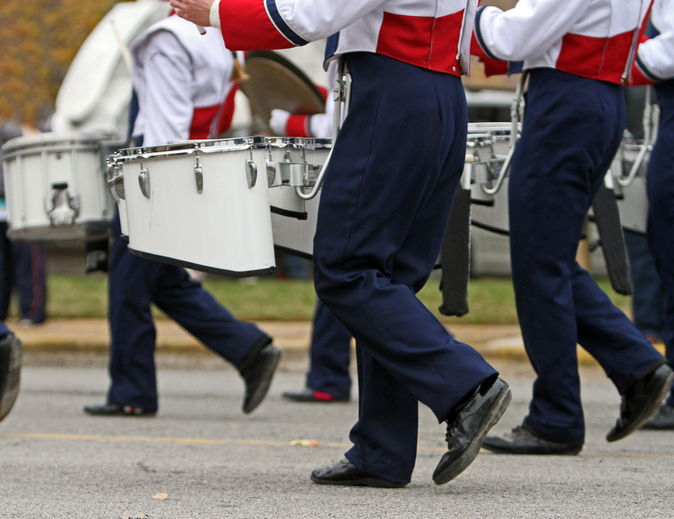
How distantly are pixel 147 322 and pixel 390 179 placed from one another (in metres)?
2.86

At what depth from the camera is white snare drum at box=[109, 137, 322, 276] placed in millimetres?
4031

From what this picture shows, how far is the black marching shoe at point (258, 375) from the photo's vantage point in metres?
6.64

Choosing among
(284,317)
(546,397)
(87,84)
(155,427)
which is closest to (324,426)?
(155,427)

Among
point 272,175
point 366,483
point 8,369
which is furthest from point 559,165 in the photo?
point 8,369

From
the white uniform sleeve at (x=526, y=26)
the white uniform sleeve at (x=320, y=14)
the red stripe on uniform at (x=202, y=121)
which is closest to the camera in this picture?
the white uniform sleeve at (x=320, y=14)

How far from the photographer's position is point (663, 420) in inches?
236

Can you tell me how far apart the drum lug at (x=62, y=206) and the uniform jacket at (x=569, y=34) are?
220cm

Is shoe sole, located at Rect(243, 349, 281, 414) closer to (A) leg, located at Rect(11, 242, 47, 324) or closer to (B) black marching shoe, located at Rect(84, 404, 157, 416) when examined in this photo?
(B) black marching shoe, located at Rect(84, 404, 157, 416)

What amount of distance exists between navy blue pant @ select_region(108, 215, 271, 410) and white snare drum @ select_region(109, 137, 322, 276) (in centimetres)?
220

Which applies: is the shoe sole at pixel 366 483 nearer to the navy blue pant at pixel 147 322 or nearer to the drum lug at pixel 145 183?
the drum lug at pixel 145 183

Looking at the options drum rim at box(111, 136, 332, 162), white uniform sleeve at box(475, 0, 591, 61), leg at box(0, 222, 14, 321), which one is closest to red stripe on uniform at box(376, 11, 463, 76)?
drum rim at box(111, 136, 332, 162)

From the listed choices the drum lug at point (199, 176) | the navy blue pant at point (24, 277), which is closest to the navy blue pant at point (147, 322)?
the drum lug at point (199, 176)

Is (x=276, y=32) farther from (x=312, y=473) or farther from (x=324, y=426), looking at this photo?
(x=324, y=426)

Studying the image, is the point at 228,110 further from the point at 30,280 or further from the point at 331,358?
the point at 30,280
